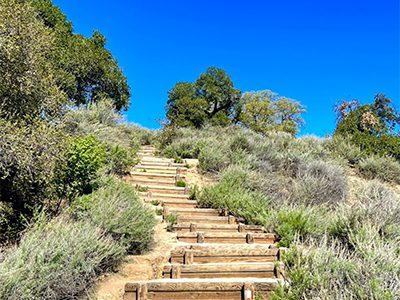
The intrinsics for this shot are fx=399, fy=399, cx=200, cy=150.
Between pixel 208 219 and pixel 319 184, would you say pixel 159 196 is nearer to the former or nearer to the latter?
pixel 208 219

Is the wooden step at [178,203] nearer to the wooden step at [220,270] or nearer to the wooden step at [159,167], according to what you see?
the wooden step at [159,167]

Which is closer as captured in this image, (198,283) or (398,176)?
(198,283)

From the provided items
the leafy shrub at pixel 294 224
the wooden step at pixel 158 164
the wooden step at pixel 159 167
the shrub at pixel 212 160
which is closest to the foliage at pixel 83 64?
the wooden step at pixel 158 164

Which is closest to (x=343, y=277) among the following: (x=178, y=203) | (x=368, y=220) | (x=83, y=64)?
(x=368, y=220)

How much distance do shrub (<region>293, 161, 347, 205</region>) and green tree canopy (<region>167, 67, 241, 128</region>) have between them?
13126 millimetres

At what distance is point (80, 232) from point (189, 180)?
23.5 ft

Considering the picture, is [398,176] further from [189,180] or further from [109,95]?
[109,95]

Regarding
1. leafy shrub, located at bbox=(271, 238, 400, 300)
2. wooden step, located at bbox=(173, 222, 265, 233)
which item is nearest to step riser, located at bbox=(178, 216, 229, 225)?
wooden step, located at bbox=(173, 222, 265, 233)

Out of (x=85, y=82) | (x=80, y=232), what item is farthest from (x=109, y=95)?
(x=80, y=232)

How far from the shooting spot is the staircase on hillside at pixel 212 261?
5344mm

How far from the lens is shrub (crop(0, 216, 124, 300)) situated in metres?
4.14

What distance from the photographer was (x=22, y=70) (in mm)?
7914

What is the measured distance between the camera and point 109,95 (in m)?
23.0

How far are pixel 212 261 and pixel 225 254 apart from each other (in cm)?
25
